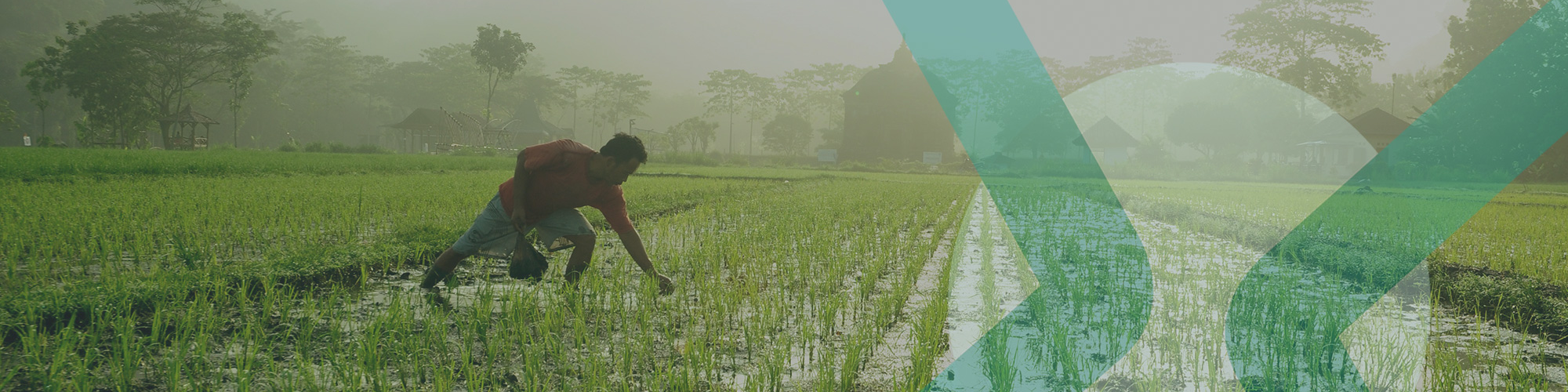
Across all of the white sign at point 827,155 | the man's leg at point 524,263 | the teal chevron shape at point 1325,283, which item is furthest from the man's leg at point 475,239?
the white sign at point 827,155

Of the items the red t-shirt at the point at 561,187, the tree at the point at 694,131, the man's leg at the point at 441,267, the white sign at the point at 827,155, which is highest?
the tree at the point at 694,131

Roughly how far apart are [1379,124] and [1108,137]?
12.0 meters

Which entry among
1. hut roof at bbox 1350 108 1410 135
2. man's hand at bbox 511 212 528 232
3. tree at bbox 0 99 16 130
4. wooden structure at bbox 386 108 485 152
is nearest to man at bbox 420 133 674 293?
man's hand at bbox 511 212 528 232

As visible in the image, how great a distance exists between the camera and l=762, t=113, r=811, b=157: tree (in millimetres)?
50781

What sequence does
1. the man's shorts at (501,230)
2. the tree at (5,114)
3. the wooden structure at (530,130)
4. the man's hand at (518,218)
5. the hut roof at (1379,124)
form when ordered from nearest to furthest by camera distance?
the man's hand at (518,218), the man's shorts at (501,230), the tree at (5,114), the hut roof at (1379,124), the wooden structure at (530,130)

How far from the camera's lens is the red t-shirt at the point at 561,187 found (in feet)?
11.4

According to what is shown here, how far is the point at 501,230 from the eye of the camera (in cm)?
361

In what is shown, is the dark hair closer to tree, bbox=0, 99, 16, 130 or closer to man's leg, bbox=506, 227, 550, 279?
man's leg, bbox=506, 227, 550, 279

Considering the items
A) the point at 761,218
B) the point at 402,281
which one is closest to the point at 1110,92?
the point at 761,218

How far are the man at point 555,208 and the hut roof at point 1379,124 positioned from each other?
132 feet

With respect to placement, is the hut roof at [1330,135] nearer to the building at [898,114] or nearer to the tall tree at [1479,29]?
the tall tree at [1479,29]

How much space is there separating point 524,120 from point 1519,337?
50905 millimetres

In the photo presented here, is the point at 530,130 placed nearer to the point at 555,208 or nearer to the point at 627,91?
the point at 627,91

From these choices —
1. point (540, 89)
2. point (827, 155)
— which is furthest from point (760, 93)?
point (540, 89)
